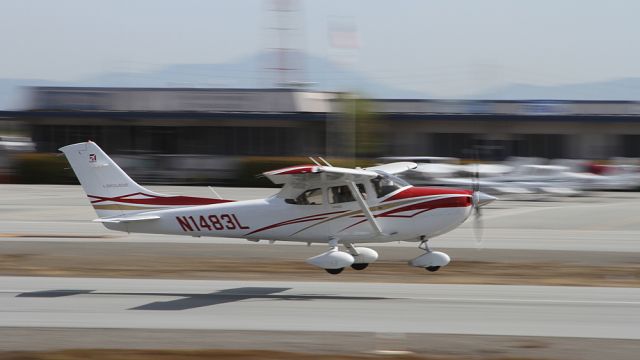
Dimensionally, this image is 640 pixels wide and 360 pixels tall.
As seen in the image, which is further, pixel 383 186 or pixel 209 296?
pixel 383 186

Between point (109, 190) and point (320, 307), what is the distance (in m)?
4.95

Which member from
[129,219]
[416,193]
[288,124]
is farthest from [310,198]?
[288,124]

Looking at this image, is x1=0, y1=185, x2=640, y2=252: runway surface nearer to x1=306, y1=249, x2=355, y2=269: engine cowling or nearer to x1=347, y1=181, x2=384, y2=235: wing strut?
x1=347, y1=181, x2=384, y2=235: wing strut

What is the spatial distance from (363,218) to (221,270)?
4.24 meters

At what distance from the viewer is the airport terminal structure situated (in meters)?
56.3

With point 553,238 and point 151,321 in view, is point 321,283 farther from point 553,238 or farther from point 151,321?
point 553,238

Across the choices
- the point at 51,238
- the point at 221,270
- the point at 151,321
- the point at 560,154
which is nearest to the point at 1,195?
the point at 51,238

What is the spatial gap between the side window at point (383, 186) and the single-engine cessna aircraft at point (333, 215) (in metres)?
0.02

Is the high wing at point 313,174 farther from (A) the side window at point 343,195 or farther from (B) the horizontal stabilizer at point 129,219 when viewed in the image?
(B) the horizontal stabilizer at point 129,219

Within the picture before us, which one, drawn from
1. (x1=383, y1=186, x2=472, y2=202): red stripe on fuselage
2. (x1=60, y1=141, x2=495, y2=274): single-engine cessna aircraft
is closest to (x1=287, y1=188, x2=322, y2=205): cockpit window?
(x1=60, y1=141, x2=495, y2=274): single-engine cessna aircraft

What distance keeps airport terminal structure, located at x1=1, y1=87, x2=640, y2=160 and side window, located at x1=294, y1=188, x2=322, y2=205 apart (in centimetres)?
3932

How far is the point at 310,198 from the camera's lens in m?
16.3

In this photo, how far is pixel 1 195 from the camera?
40.6m

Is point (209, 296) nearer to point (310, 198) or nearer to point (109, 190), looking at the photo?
point (310, 198)
